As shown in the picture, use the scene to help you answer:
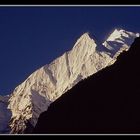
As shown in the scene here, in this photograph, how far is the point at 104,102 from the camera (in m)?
70.6

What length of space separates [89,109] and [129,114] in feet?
45.1

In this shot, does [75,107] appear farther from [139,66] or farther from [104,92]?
[139,66]

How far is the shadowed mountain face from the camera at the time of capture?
60362 millimetres

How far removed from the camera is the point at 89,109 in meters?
72.1

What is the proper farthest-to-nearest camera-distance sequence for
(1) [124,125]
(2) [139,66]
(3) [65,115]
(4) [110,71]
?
1. (4) [110,71]
2. (3) [65,115]
3. (2) [139,66]
4. (1) [124,125]

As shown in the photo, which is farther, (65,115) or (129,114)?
(65,115)

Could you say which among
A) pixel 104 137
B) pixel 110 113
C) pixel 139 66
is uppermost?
pixel 139 66

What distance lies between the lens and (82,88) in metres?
82.6

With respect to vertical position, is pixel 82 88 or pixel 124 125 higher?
pixel 82 88

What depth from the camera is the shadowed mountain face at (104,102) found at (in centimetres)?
6036

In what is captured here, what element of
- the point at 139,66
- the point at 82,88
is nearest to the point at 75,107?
the point at 82,88

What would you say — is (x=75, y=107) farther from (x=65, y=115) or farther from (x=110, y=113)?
(x=110, y=113)
